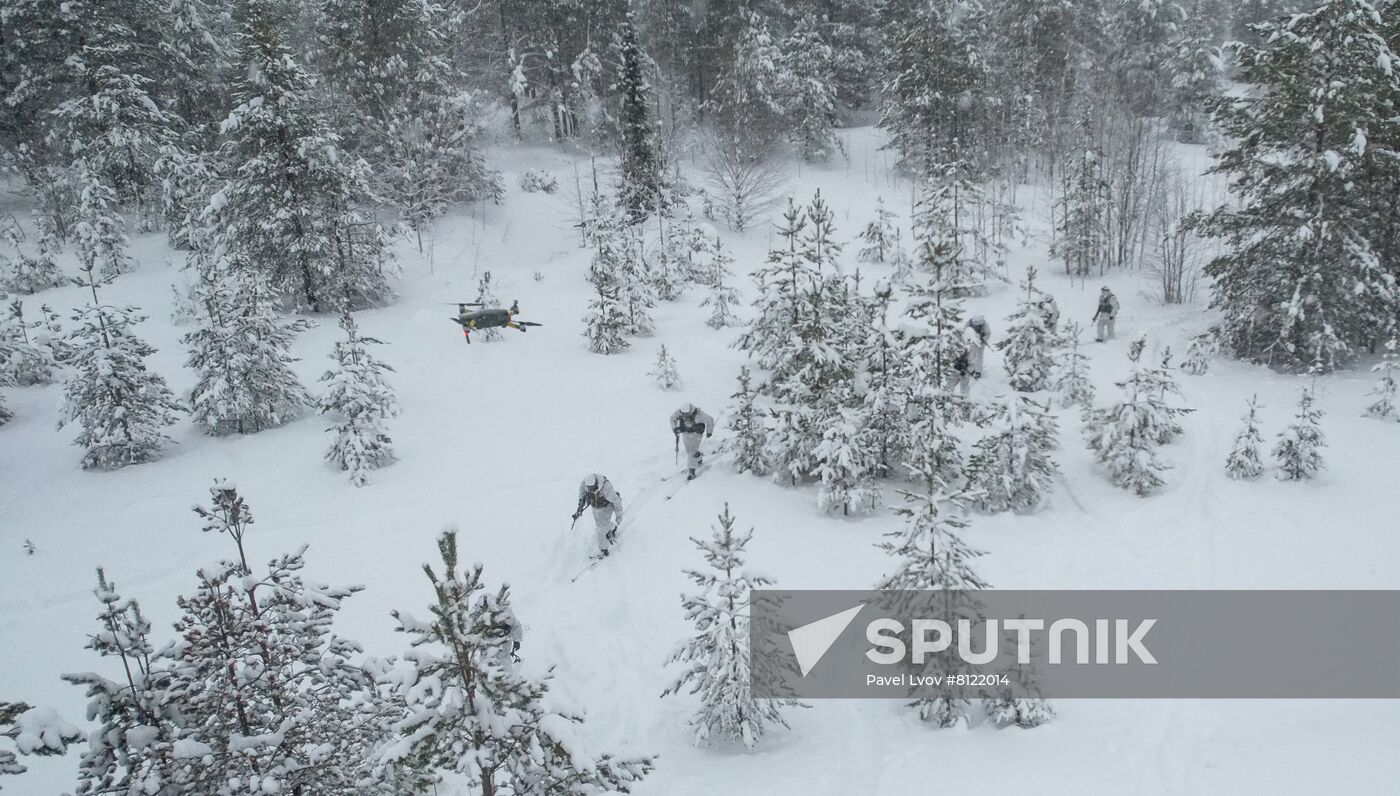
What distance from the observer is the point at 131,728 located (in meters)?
3.93

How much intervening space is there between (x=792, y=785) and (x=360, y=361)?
1085 centimetres

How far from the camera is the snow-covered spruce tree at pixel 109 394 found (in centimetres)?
1278

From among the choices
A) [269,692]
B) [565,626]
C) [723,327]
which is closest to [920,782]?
[565,626]

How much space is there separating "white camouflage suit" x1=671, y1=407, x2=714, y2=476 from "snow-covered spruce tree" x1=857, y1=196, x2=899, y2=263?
1606 cm

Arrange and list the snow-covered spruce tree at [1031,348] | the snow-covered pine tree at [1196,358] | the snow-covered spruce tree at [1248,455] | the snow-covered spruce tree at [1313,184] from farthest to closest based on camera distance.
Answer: the snow-covered pine tree at [1196,358] < the snow-covered spruce tree at [1031,348] < the snow-covered spruce tree at [1313,184] < the snow-covered spruce tree at [1248,455]

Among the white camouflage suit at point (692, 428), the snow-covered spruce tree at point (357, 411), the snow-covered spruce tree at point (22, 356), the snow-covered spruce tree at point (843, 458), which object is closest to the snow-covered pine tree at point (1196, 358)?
the snow-covered spruce tree at point (843, 458)

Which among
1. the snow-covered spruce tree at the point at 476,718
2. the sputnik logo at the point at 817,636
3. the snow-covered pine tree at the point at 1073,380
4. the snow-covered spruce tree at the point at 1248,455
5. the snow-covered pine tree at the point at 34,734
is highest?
the snow-covered pine tree at the point at 34,734

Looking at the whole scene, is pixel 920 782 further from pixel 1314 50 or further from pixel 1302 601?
pixel 1314 50

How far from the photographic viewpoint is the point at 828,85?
35.8m

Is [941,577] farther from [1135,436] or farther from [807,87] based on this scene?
[807,87]

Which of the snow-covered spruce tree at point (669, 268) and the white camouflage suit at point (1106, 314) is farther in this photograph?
the snow-covered spruce tree at point (669, 268)

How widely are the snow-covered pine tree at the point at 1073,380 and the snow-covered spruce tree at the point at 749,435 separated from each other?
21.6ft

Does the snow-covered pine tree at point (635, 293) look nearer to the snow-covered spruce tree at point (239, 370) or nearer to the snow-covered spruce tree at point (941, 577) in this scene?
the snow-covered spruce tree at point (239, 370)

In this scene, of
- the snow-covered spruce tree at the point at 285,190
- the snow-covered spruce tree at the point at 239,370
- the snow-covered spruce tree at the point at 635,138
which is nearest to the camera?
the snow-covered spruce tree at the point at 239,370
